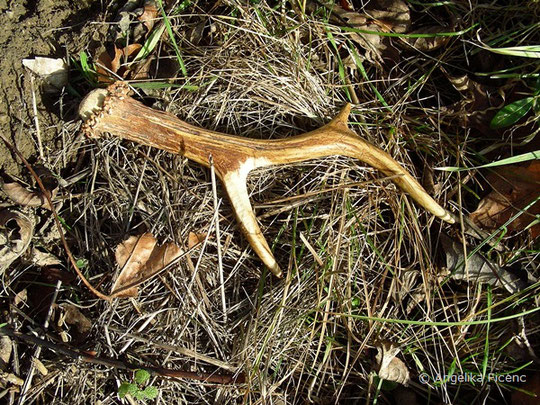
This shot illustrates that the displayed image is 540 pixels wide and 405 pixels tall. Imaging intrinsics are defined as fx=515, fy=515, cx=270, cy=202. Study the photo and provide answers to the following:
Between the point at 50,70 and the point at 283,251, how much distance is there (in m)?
1.37

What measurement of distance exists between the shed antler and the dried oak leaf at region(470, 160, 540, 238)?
0.83ft

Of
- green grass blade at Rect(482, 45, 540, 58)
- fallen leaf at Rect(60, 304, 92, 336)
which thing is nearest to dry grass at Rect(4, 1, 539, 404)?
fallen leaf at Rect(60, 304, 92, 336)

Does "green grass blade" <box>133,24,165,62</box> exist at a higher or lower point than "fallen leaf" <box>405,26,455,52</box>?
higher

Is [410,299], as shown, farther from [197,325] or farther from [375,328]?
[197,325]

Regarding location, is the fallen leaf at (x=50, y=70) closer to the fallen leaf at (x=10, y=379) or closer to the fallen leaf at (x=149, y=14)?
the fallen leaf at (x=149, y=14)

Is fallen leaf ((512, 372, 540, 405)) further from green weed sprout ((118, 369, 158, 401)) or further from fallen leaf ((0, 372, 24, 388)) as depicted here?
fallen leaf ((0, 372, 24, 388))

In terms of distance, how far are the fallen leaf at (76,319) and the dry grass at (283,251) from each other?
35 mm

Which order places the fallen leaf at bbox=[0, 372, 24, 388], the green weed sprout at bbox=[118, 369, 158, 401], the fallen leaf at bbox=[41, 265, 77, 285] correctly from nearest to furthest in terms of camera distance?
1. the green weed sprout at bbox=[118, 369, 158, 401]
2. the fallen leaf at bbox=[0, 372, 24, 388]
3. the fallen leaf at bbox=[41, 265, 77, 285]

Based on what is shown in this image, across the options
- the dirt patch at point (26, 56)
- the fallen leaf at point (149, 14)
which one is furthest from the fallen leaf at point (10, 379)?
the fallen leaf at point (149, 14)

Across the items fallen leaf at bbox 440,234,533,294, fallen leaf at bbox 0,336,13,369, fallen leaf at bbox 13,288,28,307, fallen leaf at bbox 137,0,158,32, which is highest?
fallen leaf at bbox 137,0,158,32

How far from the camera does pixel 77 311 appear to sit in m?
Answer: 2.34

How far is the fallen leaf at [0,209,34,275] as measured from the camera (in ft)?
7.56

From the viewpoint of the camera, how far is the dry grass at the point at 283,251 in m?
2.32

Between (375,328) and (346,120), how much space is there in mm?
957
